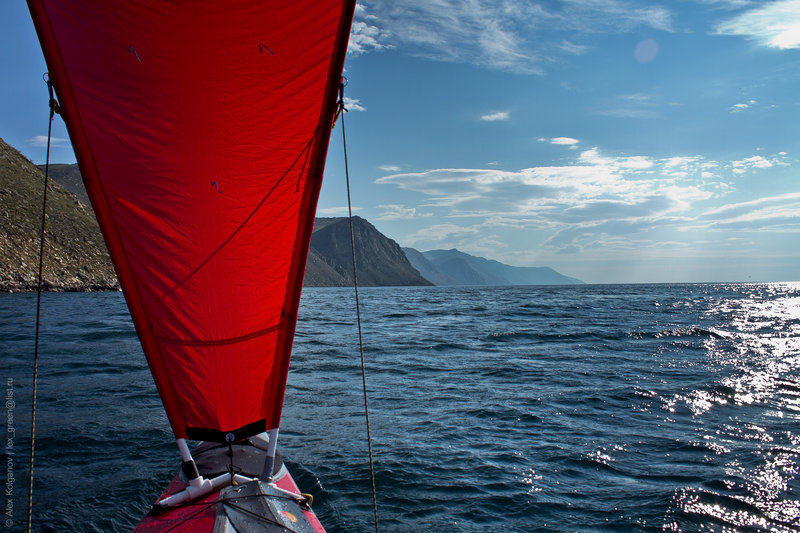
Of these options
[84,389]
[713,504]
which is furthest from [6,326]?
[713,504]

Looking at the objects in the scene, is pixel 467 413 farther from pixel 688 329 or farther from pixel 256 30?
pixel 688 329

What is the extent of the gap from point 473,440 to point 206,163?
857cm

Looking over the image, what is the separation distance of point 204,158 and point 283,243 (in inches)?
37.2

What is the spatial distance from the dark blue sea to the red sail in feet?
12.6

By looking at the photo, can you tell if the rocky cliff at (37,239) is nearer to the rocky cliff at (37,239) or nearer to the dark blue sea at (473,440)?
the rocky cliff at (37,239)

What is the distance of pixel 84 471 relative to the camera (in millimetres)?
8125

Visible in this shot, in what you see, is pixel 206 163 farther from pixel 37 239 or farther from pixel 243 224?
pixel 37 239

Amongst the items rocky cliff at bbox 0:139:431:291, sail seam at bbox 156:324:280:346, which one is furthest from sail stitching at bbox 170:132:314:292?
rocky cliff at bbox 0:139:431:291

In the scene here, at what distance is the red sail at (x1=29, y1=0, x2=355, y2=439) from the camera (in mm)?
3408

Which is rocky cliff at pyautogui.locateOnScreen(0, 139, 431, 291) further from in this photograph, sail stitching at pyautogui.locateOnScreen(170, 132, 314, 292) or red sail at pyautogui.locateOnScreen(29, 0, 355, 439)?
sail stitching at pyautogui.locateOnScreen(170, 132, 314, 292)

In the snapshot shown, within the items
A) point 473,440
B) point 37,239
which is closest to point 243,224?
point 473,440

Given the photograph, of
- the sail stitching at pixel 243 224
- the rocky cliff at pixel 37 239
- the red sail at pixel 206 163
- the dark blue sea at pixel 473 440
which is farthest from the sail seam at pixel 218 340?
the rocky cliff at pixel 37 239

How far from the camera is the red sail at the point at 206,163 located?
3.41 meters

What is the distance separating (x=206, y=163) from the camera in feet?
12.5
